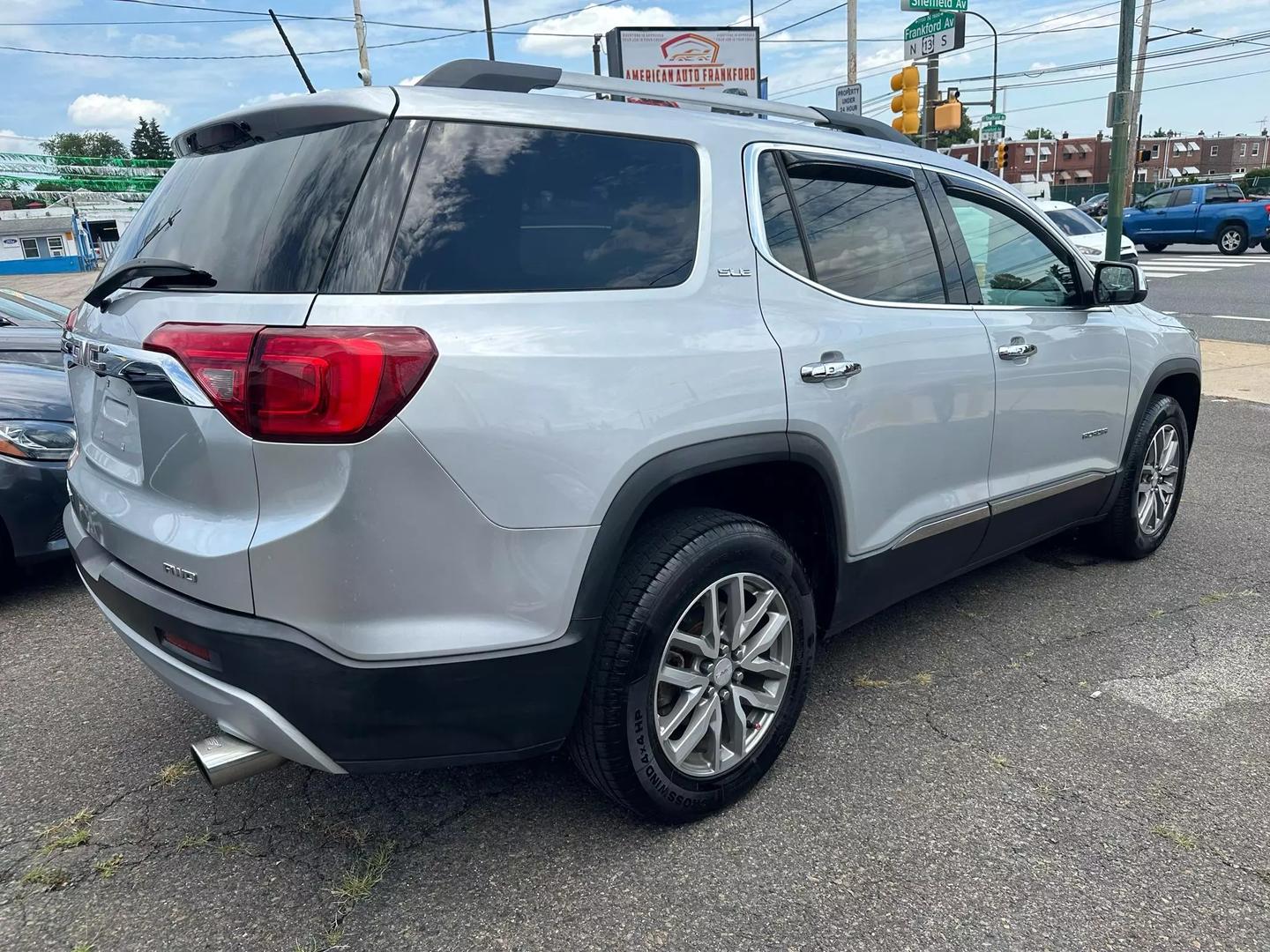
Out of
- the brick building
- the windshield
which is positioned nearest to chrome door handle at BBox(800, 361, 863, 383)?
the windshield

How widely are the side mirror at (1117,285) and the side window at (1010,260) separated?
0.34 feet

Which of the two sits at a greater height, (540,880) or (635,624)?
(635,624)

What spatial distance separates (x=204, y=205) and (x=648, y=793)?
6.04 ft

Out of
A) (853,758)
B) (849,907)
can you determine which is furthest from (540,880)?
(853,758)

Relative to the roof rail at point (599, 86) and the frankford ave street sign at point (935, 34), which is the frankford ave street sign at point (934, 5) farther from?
the roof rail at point (599, 86)

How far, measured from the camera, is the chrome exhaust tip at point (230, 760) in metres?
2.16

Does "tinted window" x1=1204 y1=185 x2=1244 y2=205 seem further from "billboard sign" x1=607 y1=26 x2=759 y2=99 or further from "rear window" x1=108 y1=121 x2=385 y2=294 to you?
"rear window" x1=108 y1=121 x2=385 y2=294

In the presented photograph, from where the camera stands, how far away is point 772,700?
2668mm

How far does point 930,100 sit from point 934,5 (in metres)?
2.34

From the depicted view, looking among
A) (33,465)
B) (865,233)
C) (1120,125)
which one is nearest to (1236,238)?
(1120,125)

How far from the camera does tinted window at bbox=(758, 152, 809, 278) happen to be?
2.68 m

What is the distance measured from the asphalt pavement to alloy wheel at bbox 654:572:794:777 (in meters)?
8.71

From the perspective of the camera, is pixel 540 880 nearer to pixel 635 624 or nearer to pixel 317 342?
pixel 635 624

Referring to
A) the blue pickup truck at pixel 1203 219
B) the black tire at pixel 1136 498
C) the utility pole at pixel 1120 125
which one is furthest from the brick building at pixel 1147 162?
the black tire at pixel 1136 498
